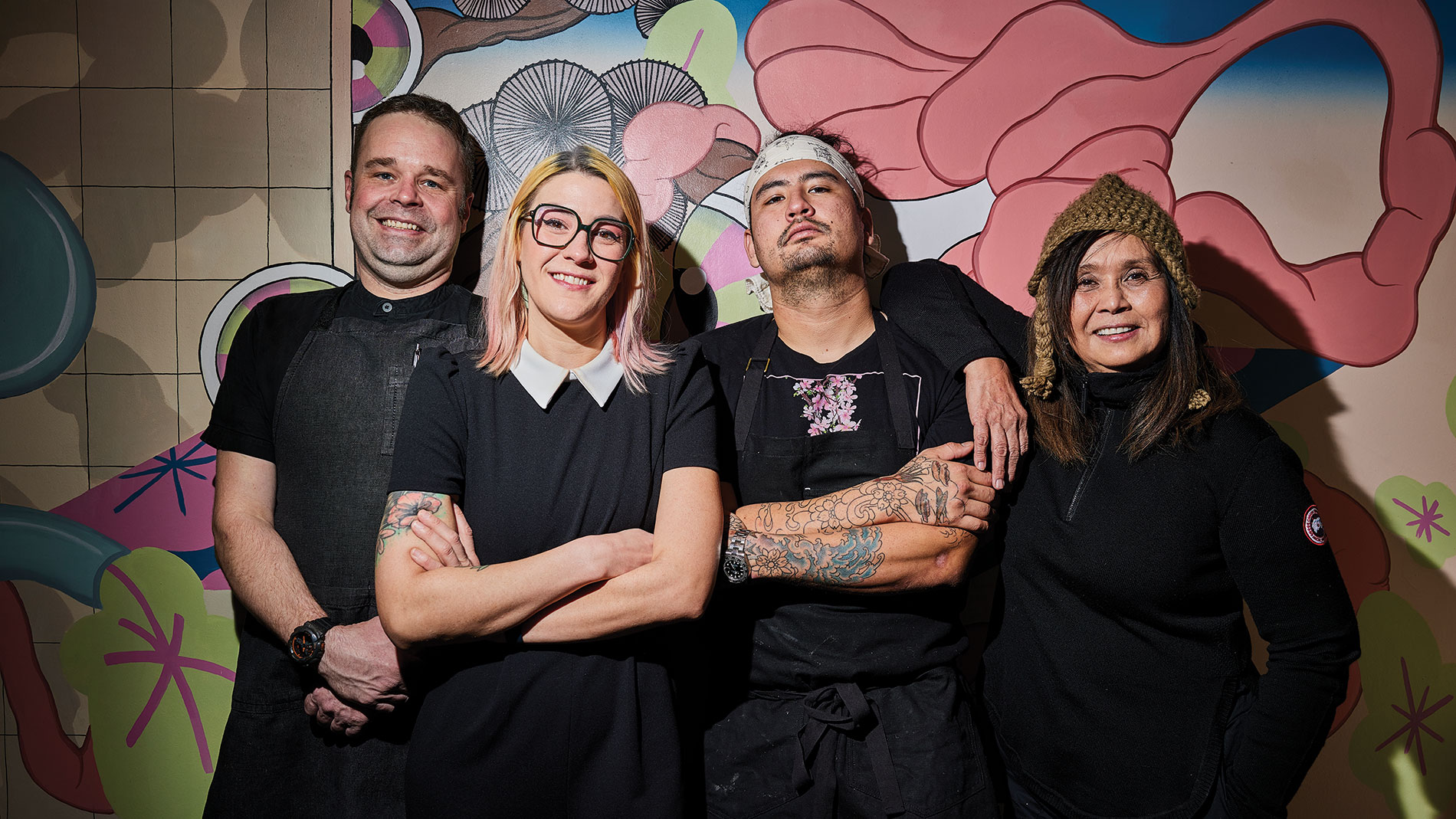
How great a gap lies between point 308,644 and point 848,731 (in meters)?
1.43

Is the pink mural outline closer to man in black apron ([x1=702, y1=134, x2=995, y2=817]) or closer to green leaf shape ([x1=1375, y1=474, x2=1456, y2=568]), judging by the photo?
green leaf shape ([x1=1375, y1=474, x2=1456, y2=568])

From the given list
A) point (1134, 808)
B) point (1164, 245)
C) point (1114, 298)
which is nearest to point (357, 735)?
point (1134, 808)

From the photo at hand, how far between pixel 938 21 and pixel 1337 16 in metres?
1.47

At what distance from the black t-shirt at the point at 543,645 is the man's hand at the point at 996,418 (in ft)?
2.42

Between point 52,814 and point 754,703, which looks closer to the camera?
point 754,703

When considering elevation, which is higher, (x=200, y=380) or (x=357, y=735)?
(x=200, y=380)

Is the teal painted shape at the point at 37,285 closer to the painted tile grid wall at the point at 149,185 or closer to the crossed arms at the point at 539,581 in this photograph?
the painted tile grid wall at the point at 149,185

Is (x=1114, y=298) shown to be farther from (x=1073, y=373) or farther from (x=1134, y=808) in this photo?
(x=1134, y=808)

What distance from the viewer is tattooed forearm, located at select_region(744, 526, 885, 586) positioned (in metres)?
1.87

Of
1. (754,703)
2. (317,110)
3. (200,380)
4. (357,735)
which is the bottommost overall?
(357,735)

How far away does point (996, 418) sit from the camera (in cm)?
204

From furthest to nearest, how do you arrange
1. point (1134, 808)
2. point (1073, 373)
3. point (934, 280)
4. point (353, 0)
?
point (353, 0) → point (934, 280) → point (1073, 373) → point (1134, 808)

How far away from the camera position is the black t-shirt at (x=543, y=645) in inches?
64.9

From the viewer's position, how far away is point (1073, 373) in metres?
2.06
